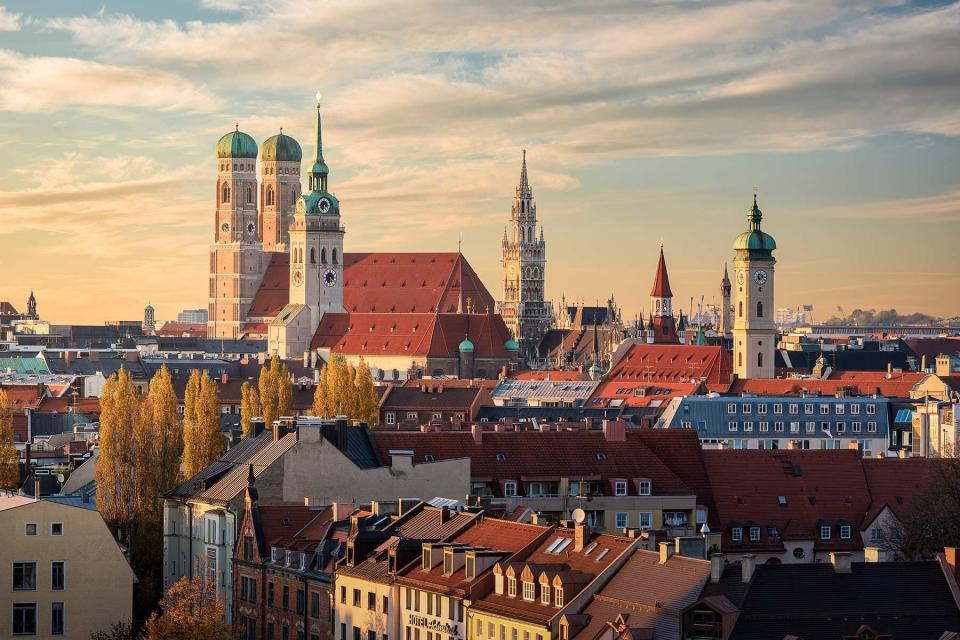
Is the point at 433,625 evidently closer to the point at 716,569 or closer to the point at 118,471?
A: the point at 716,569

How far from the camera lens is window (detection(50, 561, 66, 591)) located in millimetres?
75312

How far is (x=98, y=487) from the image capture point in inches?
3873

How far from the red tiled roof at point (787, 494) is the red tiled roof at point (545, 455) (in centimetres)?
276

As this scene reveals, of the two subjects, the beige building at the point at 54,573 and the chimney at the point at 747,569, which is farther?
the beige building at the point at 54,573

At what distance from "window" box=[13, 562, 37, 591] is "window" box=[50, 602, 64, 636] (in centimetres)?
89

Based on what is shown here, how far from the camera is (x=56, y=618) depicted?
247 feet

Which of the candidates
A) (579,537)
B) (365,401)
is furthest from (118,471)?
(365,401)

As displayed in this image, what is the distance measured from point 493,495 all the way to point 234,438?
47.2 meters

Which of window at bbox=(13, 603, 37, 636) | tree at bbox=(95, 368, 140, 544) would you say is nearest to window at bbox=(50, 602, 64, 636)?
window at bbox=(13, 603, 37, 636)

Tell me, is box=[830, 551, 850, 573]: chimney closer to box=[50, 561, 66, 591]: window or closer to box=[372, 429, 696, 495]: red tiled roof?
box=[50, 561, 66, 591]: window

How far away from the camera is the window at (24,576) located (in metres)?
75.1

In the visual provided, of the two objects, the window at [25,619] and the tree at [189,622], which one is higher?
the tree at [189,622]

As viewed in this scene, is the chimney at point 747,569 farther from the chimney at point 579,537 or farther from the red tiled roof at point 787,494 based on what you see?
the red tiled roof at point 787,494

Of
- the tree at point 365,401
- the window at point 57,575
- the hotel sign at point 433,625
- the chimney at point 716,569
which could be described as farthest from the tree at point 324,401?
the chimney at point 716,569
